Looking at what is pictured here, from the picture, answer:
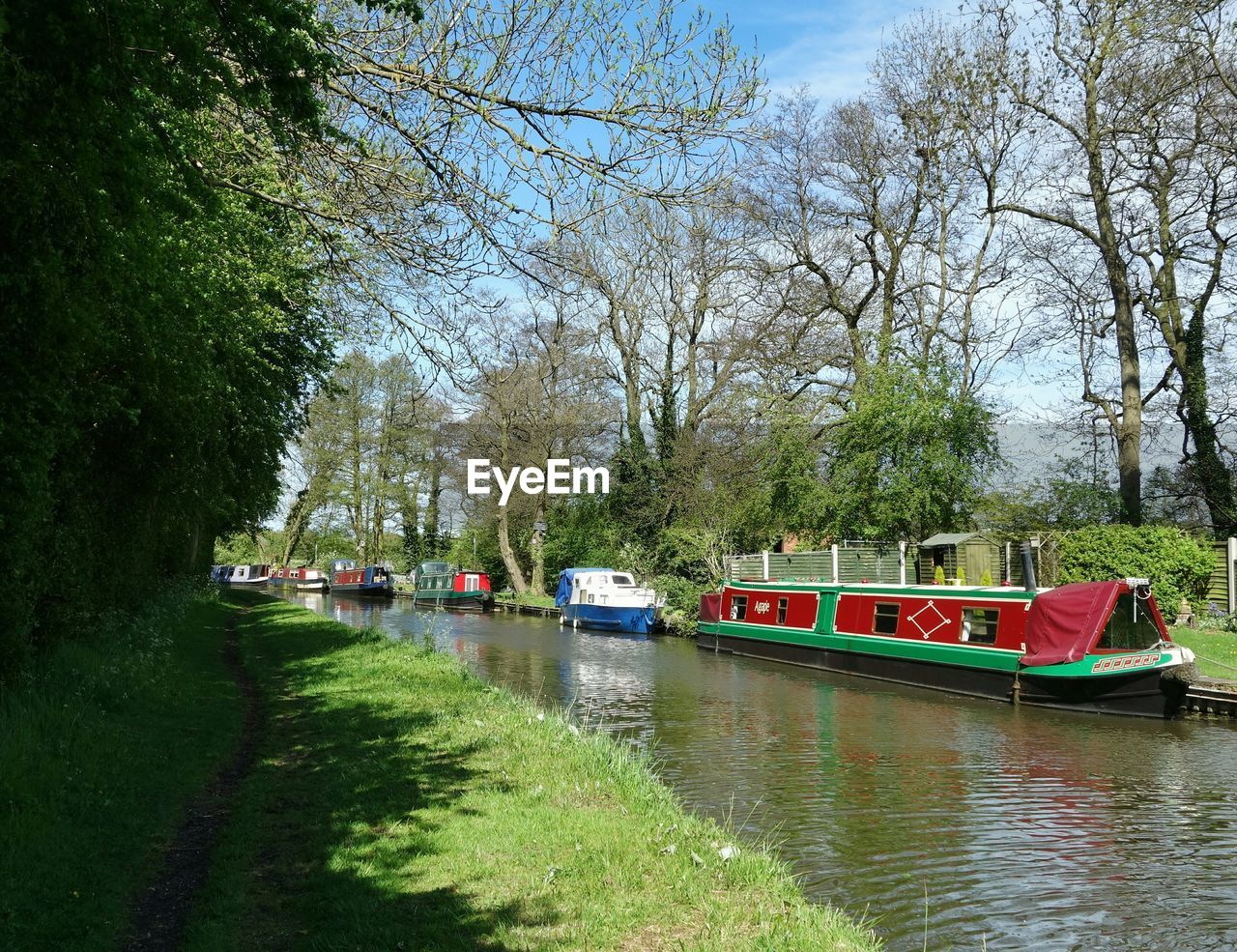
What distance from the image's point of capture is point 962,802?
34.1ft

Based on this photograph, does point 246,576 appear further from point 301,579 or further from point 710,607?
point 710,607

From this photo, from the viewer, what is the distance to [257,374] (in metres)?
19.5

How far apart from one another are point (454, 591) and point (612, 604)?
48.1 feet

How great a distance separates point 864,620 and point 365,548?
48.0 meters

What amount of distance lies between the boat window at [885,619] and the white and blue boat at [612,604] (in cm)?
1388

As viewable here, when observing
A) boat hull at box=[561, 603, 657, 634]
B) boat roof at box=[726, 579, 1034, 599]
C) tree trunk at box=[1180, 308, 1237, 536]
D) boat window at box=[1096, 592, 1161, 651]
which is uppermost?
tree trunk at box=[1180, 308, 1237, 536]

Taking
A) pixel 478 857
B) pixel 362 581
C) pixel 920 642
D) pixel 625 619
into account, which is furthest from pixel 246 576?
pixel 478 857

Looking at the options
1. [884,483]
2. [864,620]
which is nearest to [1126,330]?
[884,483]

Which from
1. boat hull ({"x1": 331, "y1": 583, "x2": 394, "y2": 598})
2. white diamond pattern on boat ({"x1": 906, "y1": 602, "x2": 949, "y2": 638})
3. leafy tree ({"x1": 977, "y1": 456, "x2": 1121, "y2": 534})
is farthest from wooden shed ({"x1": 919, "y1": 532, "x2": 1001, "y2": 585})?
boat hull ({"x1": 331, "y1": 583, "x2": 394, "y2": 598})

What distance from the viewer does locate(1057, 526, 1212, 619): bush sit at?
2161 centimetres

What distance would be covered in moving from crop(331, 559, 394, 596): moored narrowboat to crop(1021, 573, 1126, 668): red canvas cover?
4253 cm

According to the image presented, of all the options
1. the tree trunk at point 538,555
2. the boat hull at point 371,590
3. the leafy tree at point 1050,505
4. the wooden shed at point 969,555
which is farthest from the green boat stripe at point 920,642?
the boat hull at point 371,590

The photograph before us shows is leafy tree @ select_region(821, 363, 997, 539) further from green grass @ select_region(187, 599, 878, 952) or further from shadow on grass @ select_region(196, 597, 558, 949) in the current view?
green grass @ select_region(187, 599, 878, 952)

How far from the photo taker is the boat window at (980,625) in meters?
18.6
